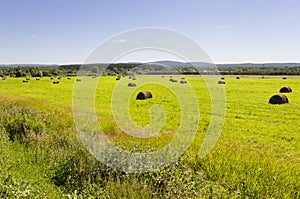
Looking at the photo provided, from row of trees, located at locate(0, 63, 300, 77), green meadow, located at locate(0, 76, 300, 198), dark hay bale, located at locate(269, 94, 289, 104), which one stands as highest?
row of trees, located at locate(0, 63, 300, 77)

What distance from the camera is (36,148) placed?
34.2 ft

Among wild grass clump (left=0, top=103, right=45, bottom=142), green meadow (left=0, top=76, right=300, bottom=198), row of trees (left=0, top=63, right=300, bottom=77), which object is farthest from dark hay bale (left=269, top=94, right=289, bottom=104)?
wild grass clump (left=0, top=103, right=45, bottom=142)

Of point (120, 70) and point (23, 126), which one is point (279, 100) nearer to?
point (23, 126)

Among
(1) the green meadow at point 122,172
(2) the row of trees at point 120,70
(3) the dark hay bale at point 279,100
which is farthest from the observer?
(3) the dark hay bale at point 279,100

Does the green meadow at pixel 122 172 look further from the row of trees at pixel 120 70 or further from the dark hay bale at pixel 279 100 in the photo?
the dark hay bale at pixel 279 100

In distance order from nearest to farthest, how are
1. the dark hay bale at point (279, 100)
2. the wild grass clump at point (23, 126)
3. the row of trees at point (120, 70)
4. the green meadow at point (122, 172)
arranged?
1. the green meadow at point (122, 172)
2. the wild grass clump at point (23, 126)
3. the row of trees at point (120, 70)
4. the dark hay bale at point (279, 100)

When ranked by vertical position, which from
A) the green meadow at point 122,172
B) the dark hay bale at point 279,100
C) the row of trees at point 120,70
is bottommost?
the green meadow at point 122,172

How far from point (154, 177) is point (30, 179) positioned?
3475 mm

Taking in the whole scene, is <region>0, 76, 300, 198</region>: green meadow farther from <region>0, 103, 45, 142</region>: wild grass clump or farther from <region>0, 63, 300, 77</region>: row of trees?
<region>0, 63, 300, 77</region>: row of trees

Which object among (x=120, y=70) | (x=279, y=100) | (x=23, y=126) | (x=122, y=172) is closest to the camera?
(x=122, y=172)

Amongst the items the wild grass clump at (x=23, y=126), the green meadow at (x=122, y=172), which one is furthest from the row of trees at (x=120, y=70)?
the wild grass clump at (x=23, y=126)

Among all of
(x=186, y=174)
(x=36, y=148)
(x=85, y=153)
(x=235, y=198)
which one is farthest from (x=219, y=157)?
(x=36, y=148)

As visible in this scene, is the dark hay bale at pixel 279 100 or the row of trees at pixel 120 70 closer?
the row of trees at pixel 120 70

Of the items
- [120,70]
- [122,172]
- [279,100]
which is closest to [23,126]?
[122,172]
